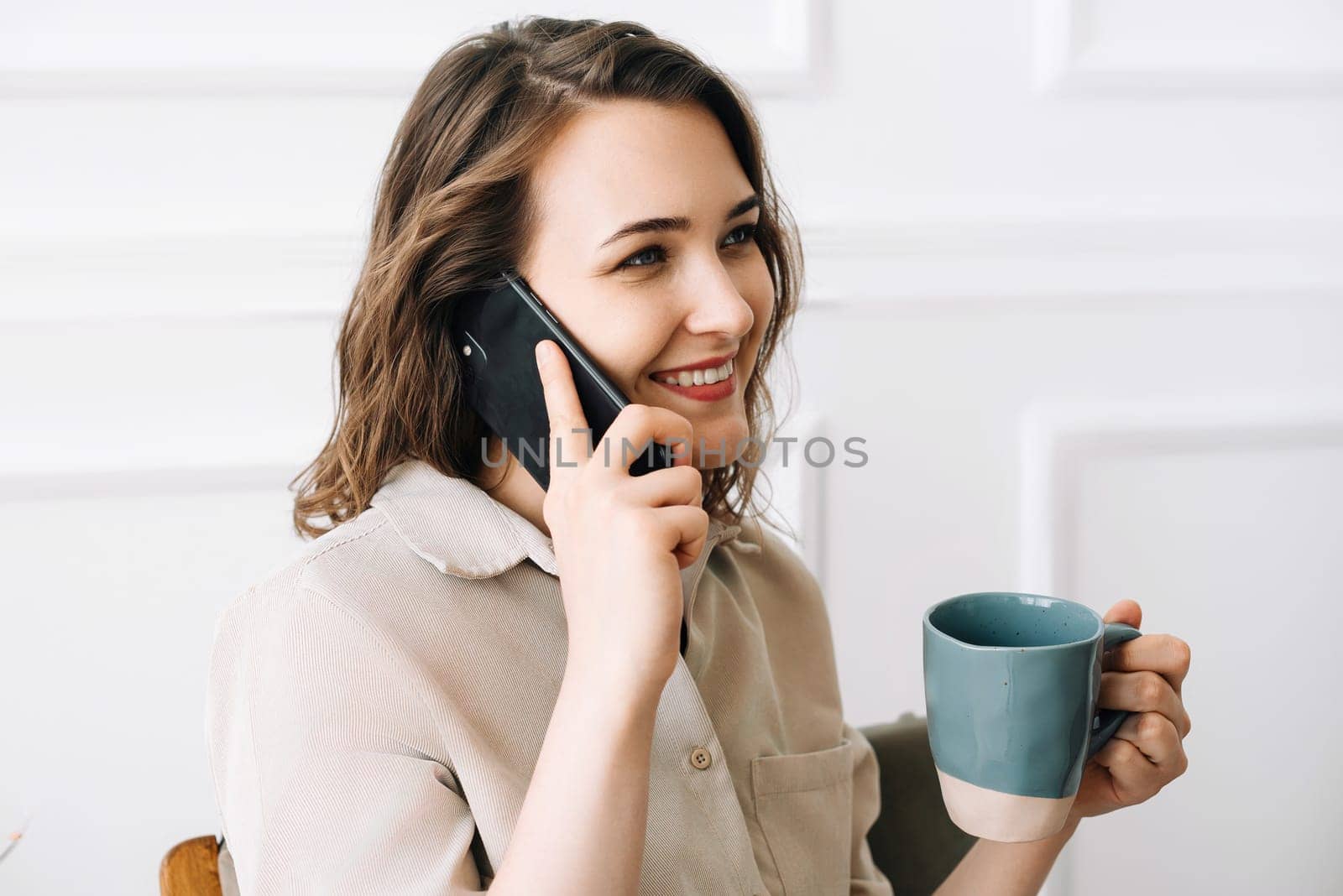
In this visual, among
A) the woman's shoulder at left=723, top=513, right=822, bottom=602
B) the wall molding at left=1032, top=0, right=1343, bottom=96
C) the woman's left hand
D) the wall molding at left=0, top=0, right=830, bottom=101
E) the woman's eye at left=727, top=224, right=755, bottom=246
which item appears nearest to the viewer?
the woman's left hand

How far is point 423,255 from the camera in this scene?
0.95m

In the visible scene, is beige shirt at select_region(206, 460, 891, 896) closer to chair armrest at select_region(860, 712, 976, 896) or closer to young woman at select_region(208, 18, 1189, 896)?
young woman at select_region(208, 18, 1189, 896)

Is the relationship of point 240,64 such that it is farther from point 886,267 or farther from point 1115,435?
point 1115,435

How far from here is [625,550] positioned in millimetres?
706

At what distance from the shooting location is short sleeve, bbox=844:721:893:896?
1082 mm

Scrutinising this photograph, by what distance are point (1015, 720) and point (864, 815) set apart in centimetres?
47

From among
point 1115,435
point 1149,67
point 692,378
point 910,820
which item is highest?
point 1149,67

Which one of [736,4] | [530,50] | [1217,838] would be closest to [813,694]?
[530,50]

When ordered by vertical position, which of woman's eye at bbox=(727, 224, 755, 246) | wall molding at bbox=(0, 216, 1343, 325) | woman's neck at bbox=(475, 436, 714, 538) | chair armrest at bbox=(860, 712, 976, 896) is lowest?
chair armrest at bbox=(860, 712, 976, 896)

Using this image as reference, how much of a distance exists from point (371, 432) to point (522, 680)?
0.92ft

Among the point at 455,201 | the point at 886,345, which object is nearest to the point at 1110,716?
the point at 455,201

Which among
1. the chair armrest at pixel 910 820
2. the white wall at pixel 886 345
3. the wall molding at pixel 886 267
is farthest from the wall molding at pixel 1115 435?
the chair armrest at pixel 910 820

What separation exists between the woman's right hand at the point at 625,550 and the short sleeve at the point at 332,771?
14cm

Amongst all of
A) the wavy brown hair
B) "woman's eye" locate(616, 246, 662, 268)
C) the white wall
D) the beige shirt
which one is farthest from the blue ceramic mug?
the white wall
